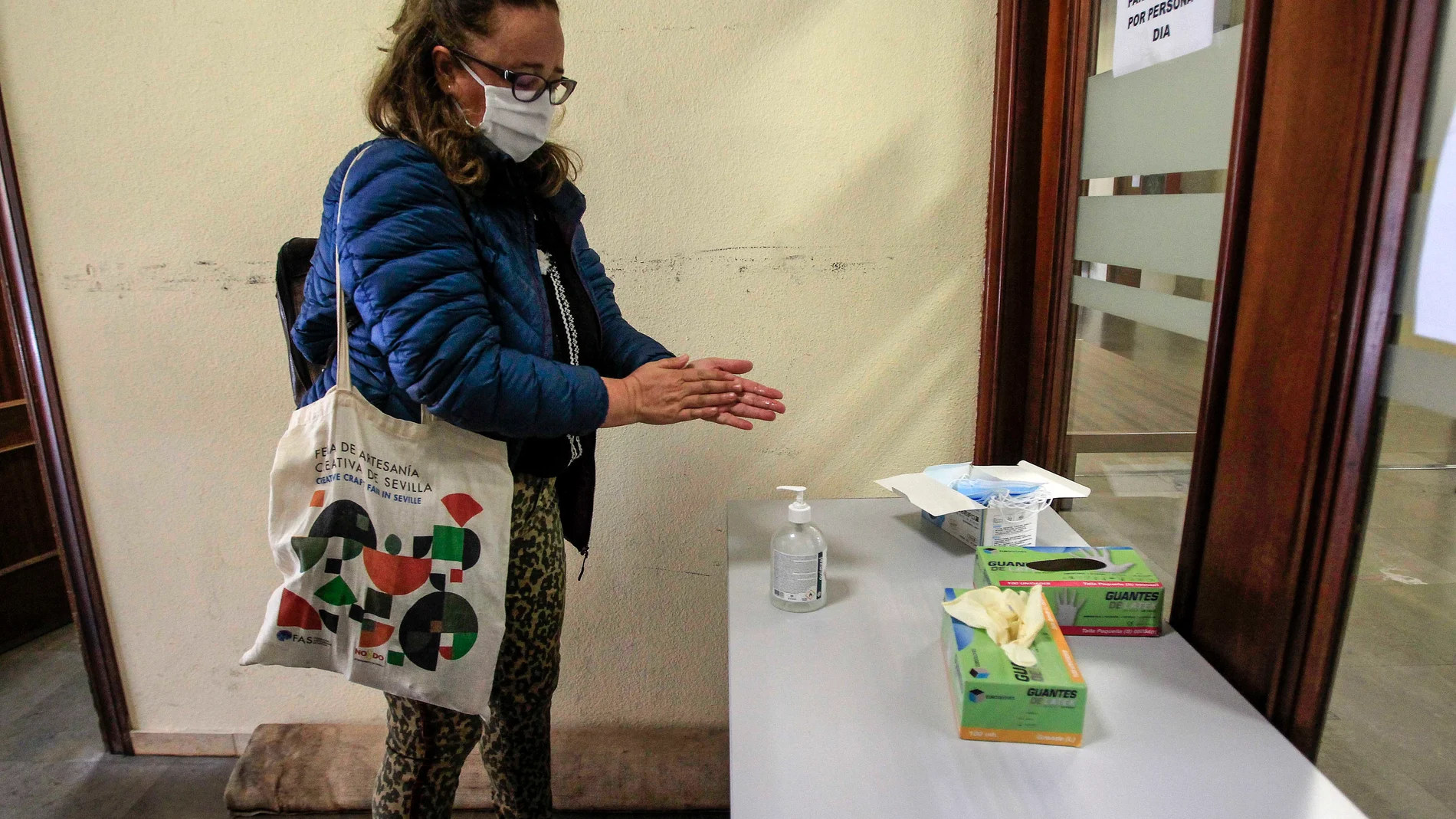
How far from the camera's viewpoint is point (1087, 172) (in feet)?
4.86

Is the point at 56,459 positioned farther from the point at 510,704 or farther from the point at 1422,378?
the point at 1422,378

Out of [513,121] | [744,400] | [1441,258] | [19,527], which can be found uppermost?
[513,121]

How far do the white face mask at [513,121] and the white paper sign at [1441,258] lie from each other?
1.01 metres

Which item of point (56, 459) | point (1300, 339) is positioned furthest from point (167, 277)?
point (1300, 339)

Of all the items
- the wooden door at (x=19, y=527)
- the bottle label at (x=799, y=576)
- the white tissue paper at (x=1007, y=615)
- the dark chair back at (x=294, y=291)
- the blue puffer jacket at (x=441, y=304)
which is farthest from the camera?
the wooden door at (x=19, y=527)

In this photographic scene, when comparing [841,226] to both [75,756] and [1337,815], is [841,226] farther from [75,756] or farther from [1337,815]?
[75,756]

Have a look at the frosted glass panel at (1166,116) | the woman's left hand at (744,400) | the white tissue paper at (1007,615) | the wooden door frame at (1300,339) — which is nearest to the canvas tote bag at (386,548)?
the woman's left hand at (744,400)

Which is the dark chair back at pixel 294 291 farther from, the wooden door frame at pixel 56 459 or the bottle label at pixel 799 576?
the wooden door frame at pixel 56 459

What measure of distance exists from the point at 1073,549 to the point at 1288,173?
21.0 inches

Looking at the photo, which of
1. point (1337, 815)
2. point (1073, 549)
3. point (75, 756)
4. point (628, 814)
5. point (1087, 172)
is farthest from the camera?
point (75, 756)

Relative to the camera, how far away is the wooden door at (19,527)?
2.46m

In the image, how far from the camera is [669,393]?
47.4 inches

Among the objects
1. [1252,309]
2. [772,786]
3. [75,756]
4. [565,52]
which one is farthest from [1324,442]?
[75,756]

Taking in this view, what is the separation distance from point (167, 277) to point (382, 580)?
3.59 feet
